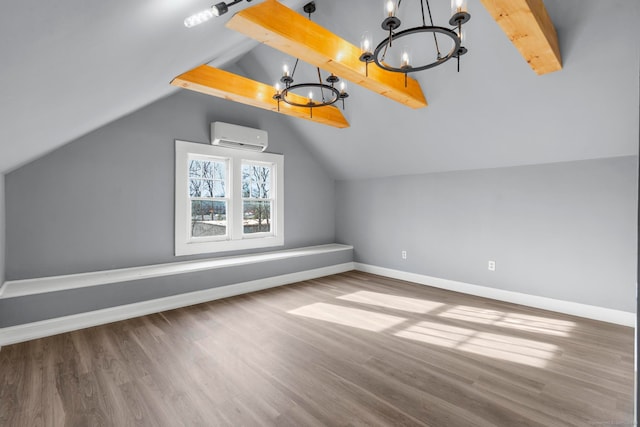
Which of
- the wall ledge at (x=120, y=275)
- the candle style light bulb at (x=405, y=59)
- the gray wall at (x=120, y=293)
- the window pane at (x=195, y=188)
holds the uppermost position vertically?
the candle style light bulb at (x=405, y=59)

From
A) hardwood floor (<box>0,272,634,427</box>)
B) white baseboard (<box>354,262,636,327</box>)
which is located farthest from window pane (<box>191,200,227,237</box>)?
white baseboard (<box>354,262,636,327</box>)

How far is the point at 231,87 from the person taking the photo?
11.2 feet

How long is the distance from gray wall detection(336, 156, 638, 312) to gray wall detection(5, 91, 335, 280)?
288 centimetres

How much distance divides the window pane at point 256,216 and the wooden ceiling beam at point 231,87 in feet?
5.84

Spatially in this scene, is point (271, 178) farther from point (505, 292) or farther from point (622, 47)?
point (622, 47)

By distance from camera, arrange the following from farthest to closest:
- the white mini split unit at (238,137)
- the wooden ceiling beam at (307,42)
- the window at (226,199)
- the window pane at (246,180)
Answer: the window pane at (246,180) < the white mini split unit at (238,137) < the window at (226,199) < the wooden ceiling beam at (307,42)

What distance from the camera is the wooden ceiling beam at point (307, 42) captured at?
206 centimetres

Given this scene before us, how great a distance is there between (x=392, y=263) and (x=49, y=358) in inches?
175

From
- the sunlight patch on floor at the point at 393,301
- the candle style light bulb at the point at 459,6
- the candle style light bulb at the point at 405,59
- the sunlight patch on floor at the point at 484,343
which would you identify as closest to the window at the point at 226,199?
the sunlight patch on floor at the point at 393,301

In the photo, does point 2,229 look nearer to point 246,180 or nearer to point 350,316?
point 246,180

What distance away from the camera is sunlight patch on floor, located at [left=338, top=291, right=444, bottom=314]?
3.76m

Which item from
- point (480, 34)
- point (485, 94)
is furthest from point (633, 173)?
point (480, 34)

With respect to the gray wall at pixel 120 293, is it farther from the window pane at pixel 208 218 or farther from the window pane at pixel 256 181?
the window pane at pixel 256 181

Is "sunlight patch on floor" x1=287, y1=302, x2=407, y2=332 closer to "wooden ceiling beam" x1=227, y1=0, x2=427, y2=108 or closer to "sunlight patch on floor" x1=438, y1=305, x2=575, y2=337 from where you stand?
"sunlight patch on floor" x1=438, y1=305, x2=575, y2=337
